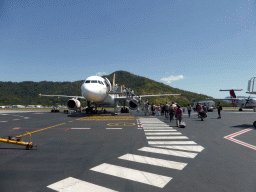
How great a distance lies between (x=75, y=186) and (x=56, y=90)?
148m

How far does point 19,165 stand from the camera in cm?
470

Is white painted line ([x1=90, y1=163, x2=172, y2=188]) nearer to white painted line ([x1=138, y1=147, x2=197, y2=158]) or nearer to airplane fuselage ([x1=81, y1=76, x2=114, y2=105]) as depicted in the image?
white painted line ([x1=138, y1=147, x2=197, y2=158])

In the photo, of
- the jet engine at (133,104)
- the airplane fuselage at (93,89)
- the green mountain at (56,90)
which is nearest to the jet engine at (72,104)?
the airplane fuselage at (93,89)

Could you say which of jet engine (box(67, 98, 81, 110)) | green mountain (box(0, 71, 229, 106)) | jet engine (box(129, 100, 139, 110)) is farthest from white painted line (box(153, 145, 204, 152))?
green mountain (box(0, 71, 229, 106))

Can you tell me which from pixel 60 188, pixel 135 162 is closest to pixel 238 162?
pixel 135 162

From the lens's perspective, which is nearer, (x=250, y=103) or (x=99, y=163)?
(x=99, y=163)

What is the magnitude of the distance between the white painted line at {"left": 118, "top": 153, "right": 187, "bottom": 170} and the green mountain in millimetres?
102307

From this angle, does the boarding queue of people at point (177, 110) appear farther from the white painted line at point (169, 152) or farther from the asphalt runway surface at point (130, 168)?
the white painted line at point (169, 152)

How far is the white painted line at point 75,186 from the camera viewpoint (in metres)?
3.36

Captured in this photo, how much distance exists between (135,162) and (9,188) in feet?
9.84

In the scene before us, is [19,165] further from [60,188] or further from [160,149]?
[160,149]

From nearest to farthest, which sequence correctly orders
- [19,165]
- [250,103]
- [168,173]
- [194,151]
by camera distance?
[168,173] → [19,165] → [194,151] → [250,103]

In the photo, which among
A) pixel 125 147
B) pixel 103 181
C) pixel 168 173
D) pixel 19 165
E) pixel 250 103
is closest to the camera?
pixel 103 181

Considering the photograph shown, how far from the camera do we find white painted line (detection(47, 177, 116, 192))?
336 centimetres
